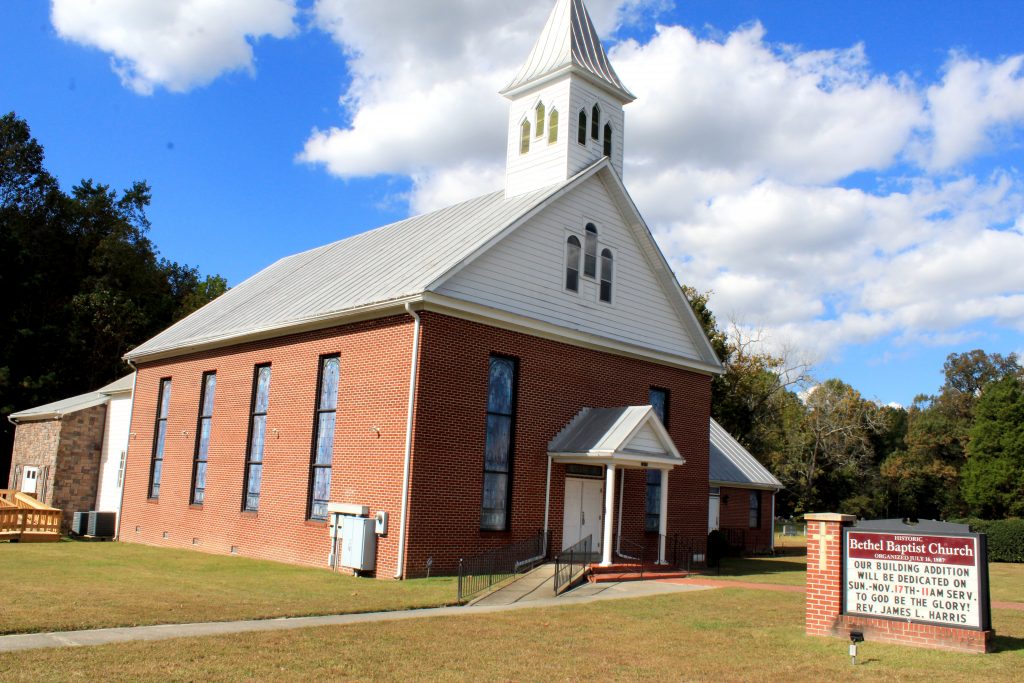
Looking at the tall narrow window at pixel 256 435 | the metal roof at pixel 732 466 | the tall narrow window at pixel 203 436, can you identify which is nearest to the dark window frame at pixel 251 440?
the tall narrow window at pixel 256 435

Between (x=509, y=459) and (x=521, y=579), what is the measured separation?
3413 millimetres

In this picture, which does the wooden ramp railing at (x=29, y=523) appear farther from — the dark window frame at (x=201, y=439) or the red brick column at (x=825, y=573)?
the red brick column at (x=825, y=573)

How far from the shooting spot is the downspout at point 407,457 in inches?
767

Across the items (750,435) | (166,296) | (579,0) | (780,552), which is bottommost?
(780,552)

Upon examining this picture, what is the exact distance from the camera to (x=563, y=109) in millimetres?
25688

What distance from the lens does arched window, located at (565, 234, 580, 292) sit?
2405 cm

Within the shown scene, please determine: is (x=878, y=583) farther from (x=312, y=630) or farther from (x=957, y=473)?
(x=957, y=473)

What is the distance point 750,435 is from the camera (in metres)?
52.7

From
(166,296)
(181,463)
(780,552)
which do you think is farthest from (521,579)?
(166,296)

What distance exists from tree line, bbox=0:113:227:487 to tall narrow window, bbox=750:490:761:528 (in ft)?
119

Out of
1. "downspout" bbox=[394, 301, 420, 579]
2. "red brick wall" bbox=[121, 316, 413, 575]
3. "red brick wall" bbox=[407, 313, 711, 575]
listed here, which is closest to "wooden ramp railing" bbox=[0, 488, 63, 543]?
"red brick wall" bbox=[121, 316, 413, 575]

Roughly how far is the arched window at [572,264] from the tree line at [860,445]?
20.2 metres

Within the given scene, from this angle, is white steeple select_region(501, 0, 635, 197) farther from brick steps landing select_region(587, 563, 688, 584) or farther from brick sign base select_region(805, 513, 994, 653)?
brick sign base select_region(805, 513, 994, 653)

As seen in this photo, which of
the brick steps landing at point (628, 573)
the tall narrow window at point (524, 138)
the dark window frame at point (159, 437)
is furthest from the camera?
the dark window frame at point (159, 437)
